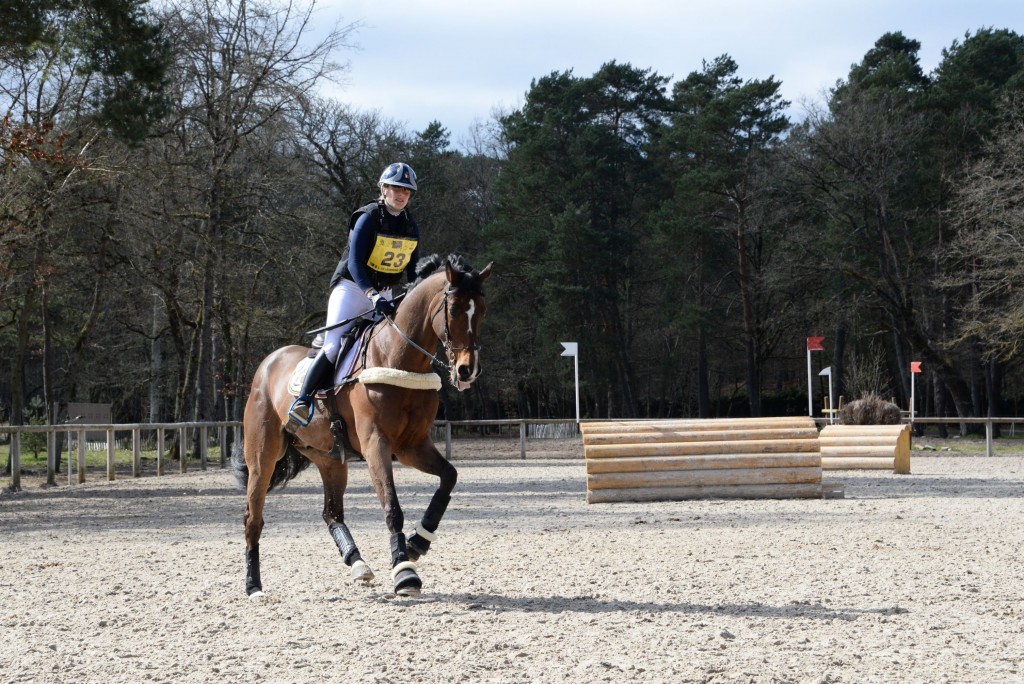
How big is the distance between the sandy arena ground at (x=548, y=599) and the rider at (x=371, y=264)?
57.7 inches

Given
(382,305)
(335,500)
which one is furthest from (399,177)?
(335,500)

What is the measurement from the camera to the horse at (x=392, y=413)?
6.50 meters

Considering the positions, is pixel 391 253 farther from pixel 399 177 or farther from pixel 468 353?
pixel 468 353

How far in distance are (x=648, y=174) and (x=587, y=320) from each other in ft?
23.5

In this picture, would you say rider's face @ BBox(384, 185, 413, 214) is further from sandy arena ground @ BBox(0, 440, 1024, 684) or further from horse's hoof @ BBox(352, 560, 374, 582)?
sandy arena ground @ BBox(0, 440, 1024, 684)

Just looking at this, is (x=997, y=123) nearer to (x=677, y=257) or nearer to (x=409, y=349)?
(x=677, y=257)

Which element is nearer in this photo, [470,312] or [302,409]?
[470,312]

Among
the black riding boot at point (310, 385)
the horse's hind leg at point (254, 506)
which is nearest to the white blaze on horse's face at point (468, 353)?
the black riding boot at point (310, 385)

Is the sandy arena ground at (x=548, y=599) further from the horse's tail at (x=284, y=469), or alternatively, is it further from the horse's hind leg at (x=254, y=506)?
the horse's tail at (x=284, y=469)

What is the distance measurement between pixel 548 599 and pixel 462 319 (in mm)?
1840

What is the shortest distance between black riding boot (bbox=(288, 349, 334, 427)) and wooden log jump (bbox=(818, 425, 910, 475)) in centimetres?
1425

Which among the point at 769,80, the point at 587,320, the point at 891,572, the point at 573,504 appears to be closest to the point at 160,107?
the point at 573,504

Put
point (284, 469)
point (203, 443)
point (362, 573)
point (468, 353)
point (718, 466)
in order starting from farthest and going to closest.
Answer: point (203, 443), point (718, 466), point (284, 469), point (362, 573), point (468, 353)

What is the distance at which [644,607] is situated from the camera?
21.1 ft
